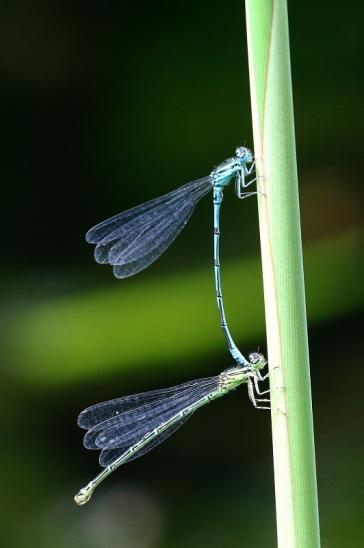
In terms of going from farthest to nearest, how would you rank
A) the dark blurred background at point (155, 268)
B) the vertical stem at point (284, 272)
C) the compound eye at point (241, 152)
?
the dark blurred background at point (155, 268) → the compound eye at point (241, 152) → the vertical stem at point (284, 272)

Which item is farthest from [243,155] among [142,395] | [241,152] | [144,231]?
[142,395]

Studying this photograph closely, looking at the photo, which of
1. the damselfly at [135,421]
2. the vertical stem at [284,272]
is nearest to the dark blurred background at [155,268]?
the damselfly at [135,421]

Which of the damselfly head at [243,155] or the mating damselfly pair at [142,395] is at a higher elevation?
the damselfly head at [243,155]

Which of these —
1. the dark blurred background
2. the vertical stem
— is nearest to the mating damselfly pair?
the dark blurred background

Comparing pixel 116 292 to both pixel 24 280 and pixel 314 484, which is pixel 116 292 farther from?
pixel 314 484

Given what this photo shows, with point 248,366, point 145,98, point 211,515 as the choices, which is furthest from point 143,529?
point 145,98

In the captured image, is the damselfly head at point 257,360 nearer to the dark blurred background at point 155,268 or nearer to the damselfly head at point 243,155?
the damselfly head at point 243,155

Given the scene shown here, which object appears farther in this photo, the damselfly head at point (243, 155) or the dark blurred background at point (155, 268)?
the dark blurred background at point (155, 268)

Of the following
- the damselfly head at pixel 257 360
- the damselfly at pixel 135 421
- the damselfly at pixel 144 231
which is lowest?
the damselfly at pixel 135 421

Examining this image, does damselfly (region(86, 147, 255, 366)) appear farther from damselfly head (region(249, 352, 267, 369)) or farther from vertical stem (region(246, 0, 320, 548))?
vertical stem (region(246, 0, 320, 548))
